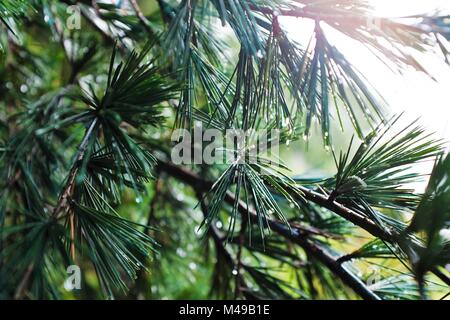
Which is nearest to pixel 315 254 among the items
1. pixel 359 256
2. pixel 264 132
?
pixel 359 256

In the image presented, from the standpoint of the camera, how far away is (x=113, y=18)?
869 millimetres

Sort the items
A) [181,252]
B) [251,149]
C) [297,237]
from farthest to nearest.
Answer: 1. [181,252]
2. [297,237]
3. [251,149]

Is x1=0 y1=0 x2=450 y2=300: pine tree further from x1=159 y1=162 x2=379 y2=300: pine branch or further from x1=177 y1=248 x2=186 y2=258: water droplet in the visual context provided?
x1=177 y1=248 x2=186 y2=258: water droplet

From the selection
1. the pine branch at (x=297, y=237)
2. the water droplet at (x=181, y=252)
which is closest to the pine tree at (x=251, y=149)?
the pine branch at (x=297, y=237)

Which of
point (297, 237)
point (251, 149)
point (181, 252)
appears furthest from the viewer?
point (181, 252)

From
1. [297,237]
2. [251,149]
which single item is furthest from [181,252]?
[251,149]

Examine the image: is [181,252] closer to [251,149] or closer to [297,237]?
[297,237]

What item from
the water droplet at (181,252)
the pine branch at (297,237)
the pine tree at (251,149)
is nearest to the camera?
the pine tree at (251,149)

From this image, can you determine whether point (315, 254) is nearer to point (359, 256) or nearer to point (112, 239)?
point (359, 256)

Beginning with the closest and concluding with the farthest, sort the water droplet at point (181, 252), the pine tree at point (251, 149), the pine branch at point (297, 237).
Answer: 1. the pine tree at point (251, 149)
2. the pine branch at point (297, 237)
3. the water droplet at point (181, 252)

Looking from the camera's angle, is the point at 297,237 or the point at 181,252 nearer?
the point at 297,237

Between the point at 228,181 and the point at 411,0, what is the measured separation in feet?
1.03

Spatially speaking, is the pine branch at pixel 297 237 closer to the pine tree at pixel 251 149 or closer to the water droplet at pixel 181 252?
the pine tree at pixel 251 149

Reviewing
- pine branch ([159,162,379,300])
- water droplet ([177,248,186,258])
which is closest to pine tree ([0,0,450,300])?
pine branch ([159,162,379,300])
